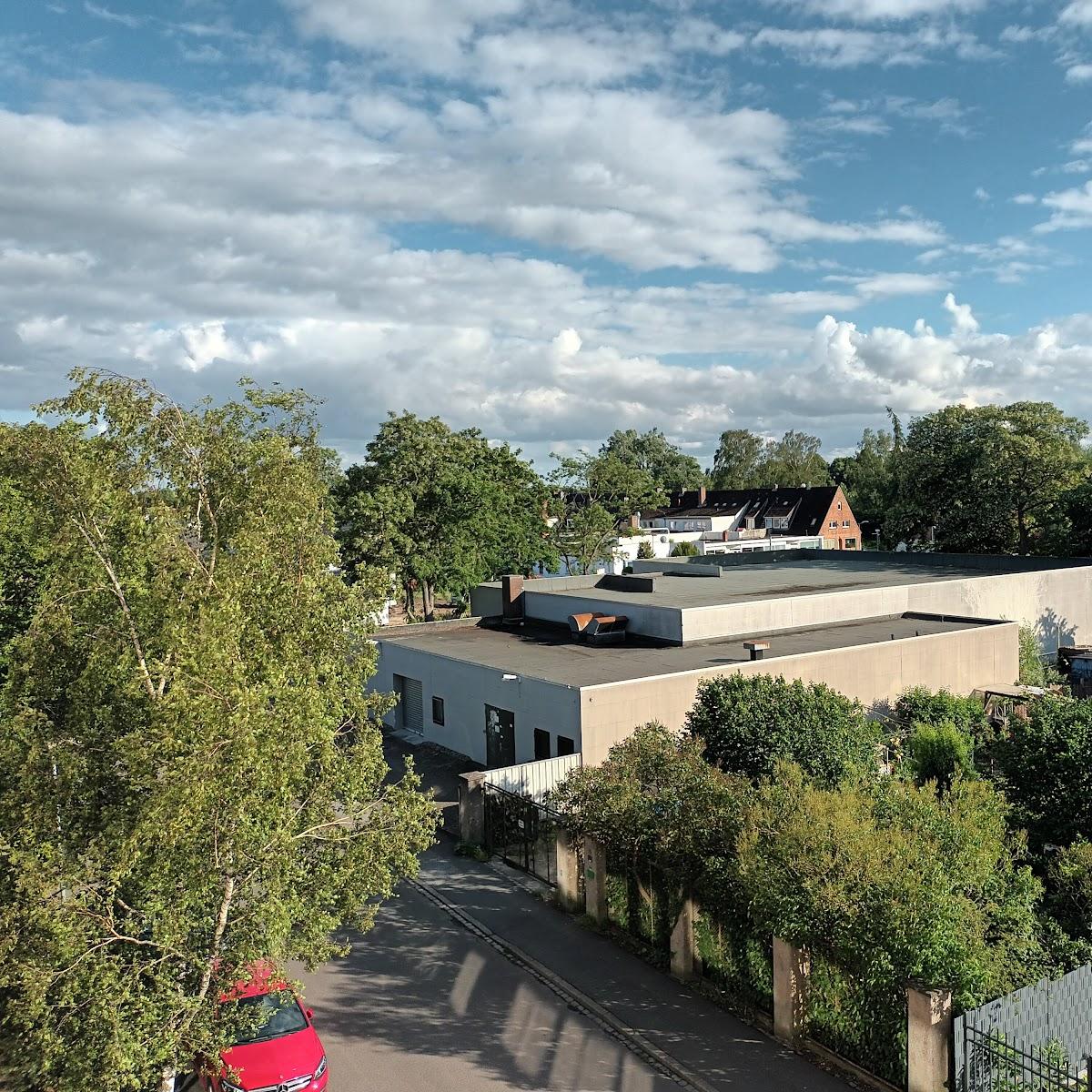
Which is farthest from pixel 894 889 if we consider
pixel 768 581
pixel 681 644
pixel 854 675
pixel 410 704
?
pixel 768 581

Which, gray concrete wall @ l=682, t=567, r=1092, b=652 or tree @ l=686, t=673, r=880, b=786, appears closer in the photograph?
tree @ l=686, t=673, r=880, b=786

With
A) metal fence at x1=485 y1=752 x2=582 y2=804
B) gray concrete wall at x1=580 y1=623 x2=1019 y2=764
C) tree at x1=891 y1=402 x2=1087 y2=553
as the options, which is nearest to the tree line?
tree at x1=891 y1=402 x2=1087 y2=553

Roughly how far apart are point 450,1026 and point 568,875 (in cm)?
409

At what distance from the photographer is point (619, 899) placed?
15.2m

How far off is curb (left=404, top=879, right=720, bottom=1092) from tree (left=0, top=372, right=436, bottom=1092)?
441 centimetres

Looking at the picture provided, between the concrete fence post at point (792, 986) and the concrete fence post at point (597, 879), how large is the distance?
3934 mm

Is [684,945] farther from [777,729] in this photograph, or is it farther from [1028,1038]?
[777,729]

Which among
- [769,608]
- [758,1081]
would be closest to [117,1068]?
[758,1081]

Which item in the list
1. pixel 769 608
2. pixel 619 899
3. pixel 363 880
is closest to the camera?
pixel 363 880

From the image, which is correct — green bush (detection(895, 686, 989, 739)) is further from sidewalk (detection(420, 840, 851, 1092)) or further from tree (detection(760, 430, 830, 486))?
tree (detection(760, 430, 830, 486))

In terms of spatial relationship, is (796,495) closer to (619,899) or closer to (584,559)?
(584,559)

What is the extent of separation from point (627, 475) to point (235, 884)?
5004cm

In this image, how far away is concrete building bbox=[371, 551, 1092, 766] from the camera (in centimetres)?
2198

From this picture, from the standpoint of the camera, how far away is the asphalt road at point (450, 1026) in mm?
11539
